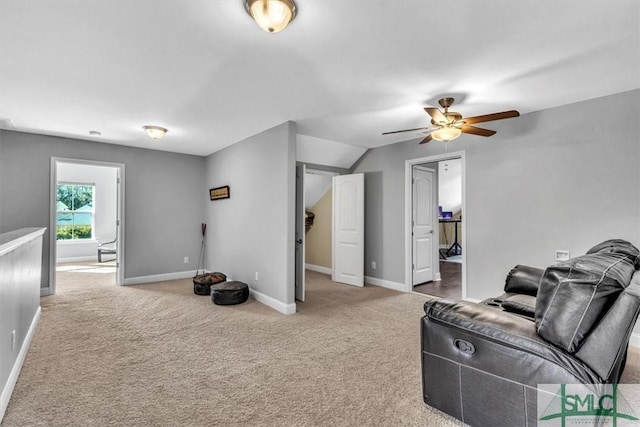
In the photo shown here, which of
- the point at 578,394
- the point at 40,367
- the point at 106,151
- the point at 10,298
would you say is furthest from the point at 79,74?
the point at 578,394

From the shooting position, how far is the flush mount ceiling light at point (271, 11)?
1.62 meters

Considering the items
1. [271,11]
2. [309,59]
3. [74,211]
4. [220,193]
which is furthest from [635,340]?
[74,211]

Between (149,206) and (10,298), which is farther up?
(149,206)

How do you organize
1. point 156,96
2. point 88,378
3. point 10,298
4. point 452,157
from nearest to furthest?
point 10,298 < point 88,378 < point 156,96 < point 452,157

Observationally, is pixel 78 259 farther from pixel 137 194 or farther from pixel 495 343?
pixel 495 343

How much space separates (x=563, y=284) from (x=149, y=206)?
5813 millimetres

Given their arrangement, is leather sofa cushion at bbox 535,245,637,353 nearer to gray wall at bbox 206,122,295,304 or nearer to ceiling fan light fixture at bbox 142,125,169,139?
gray wall at bbox 206,122,295,304

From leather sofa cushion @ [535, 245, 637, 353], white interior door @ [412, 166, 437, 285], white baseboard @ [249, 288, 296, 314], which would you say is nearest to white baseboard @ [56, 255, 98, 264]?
white baseboard @ [249, 288, 296, 314]

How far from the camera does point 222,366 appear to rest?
96.1 inches

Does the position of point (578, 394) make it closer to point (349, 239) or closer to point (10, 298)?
point (10, 298)

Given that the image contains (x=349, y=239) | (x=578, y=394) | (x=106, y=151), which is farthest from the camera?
(x=349, y=239)

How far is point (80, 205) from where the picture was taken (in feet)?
26.2

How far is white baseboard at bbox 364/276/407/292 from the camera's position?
482 centimetres

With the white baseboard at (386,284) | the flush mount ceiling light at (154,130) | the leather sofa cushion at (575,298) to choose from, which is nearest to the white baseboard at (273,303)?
the white baseboard at (386,284)
